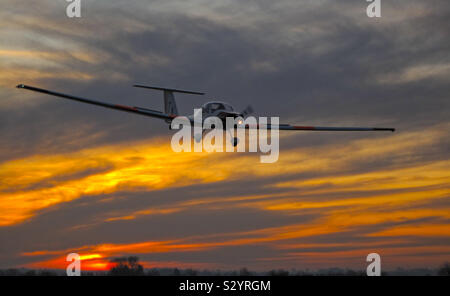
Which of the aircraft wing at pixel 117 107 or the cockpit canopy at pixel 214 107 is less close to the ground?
the cockpit canopy at pixel 214 107

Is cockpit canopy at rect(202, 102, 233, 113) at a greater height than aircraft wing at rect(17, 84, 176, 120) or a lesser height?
greater

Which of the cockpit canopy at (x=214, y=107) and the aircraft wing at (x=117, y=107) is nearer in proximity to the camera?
the aircraft wing at (x=117, y=107)

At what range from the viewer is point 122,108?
169 feet

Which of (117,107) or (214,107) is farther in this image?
(214,107)

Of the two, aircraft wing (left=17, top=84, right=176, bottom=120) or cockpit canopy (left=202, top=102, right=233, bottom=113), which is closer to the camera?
aircraft wing (left=17, top=84, right=176, bottom=120)
